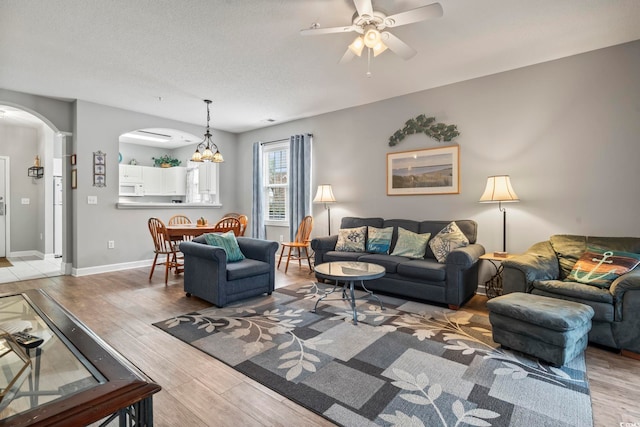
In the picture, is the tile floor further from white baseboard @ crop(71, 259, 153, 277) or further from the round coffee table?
the round coffee table

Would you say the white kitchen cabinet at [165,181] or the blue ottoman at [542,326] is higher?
the white kitchen cabinet at [165,181]

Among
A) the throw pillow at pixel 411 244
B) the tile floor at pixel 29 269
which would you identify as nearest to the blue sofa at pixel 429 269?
the throw pillow at pixel 411 244

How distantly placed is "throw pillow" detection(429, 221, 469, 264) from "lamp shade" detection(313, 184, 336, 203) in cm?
189

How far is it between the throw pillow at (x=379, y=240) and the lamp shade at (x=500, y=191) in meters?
1.27

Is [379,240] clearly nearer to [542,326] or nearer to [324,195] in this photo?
[324,195]

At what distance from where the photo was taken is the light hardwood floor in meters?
1.69

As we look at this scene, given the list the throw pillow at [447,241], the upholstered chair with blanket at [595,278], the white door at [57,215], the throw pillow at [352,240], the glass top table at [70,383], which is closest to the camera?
the glass top table at [70,383]

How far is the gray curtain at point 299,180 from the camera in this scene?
5.74 meters

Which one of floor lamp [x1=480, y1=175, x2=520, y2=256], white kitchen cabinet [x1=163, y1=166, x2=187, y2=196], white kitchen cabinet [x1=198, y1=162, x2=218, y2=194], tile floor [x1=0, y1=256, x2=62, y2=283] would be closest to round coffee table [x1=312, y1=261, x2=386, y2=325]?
floor lamp [x1=480, y1=175, x2=520, y2=256]

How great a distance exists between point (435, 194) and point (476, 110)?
1167 mm

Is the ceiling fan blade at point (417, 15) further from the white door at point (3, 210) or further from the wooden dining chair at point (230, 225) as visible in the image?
the white door at point (3, 210)

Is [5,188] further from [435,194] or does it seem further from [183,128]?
[435,194]

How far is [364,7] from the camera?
2250mm

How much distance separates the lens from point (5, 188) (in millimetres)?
6520
